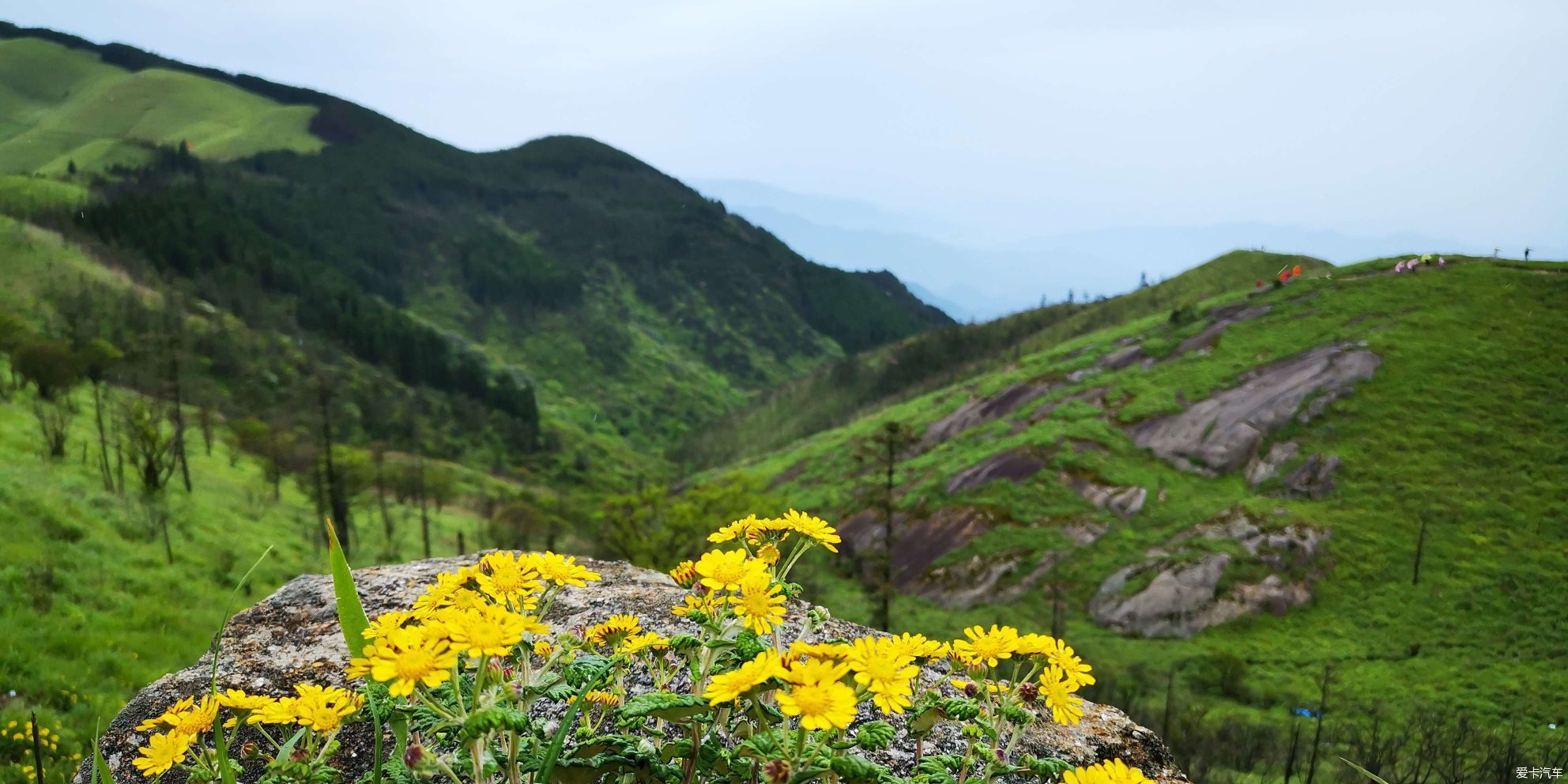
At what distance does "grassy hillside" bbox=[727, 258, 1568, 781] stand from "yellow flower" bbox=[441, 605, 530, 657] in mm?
14954

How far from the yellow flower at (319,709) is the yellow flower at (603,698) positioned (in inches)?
22.9

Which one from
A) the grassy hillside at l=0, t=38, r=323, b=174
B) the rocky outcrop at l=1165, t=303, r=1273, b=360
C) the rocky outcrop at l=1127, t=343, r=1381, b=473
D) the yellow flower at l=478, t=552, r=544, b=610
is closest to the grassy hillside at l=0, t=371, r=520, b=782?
the yellow flower at l=478, t=552, r=544, b=610

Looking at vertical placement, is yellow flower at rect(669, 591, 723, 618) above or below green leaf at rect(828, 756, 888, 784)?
above

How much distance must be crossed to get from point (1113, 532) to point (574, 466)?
75.2m

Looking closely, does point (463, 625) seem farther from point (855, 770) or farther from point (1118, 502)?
point (1118, 502)

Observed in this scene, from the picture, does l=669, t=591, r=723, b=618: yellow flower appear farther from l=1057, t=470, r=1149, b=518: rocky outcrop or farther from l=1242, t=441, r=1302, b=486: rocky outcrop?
l=1242, t=441, r=1302, b=486: rocky outcrop

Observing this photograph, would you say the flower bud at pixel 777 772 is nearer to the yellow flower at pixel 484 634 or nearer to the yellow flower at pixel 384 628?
the yellow flower at pixel 484 634

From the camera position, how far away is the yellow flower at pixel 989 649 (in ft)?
6.23

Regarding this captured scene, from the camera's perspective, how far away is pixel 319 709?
1644mm

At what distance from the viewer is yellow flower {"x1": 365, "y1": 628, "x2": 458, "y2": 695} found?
1377mm

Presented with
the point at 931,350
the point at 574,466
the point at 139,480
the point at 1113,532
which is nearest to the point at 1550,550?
the point at 1113,532

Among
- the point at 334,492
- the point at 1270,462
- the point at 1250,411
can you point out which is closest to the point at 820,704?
the point at 334,492

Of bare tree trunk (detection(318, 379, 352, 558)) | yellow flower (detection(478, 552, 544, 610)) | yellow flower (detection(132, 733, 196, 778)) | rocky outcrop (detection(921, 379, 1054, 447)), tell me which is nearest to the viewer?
yellow flower (detection(132, 733, 196, 778))

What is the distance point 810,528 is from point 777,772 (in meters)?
0.73
